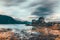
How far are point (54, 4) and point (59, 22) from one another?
33 centimetres

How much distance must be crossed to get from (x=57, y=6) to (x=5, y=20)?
3.08 feet

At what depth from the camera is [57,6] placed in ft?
8.91

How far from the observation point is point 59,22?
105 inches

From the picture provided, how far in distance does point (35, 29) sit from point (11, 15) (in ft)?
1.58

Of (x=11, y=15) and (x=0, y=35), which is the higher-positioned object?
(x=11, y=15)

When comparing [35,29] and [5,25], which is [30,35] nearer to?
[35,29]

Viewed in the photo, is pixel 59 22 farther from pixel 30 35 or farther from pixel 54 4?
pixel 30 35

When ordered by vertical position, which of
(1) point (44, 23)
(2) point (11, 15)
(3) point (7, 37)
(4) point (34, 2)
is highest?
(4) point (34, 2)

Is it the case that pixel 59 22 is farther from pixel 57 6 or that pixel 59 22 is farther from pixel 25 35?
pixel 25 35

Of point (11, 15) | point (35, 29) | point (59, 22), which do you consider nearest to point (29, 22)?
point (35, 29)

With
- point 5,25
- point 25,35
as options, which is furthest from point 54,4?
point 5,25

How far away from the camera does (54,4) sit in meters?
2.71

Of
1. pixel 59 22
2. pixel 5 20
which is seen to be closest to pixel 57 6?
pixel 59 22

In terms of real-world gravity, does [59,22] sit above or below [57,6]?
below
